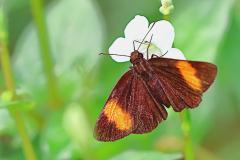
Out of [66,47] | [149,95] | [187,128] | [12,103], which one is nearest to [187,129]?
[187,128]

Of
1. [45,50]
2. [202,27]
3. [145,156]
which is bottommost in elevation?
[145,156]

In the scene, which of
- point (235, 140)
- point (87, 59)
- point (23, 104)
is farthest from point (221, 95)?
point (23, 104)

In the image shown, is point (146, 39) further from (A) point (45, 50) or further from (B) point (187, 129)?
(A) point (45, 50)

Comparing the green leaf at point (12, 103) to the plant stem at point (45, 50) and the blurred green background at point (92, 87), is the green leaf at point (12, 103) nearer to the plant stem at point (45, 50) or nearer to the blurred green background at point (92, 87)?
the blurred green background at point (92, 87)

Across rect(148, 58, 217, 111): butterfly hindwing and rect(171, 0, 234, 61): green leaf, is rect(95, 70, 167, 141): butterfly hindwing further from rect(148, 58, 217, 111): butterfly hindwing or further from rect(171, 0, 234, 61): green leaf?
rect(171, 0, 234, 61): green leaf

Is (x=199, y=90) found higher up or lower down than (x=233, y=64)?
higher up

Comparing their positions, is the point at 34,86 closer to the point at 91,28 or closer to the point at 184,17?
the point at 91,28
